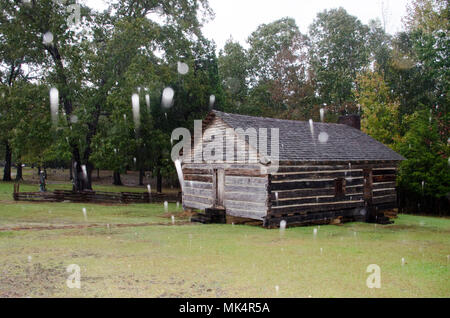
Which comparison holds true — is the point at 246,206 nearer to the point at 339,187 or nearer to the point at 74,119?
the point at 339,187

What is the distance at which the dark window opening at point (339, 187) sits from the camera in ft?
68.6

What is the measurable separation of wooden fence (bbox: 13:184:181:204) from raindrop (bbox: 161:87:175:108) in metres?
7.78

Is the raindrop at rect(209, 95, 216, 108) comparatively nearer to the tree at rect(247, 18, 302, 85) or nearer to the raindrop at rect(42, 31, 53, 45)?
the raindrop at rect(42, 31, 53, 45)

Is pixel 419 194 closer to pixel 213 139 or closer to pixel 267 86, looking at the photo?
pixel 213 139

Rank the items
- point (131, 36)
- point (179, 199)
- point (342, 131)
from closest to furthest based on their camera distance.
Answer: point (342, 131), point (131, 36), point (179, 199)

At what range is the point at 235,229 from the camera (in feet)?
56.4

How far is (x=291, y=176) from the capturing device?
18.7m

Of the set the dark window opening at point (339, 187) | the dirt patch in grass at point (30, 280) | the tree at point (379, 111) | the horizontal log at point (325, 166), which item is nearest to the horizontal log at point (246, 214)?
the horizontal log at point (325, 166)

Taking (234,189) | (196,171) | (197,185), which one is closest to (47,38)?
(196,171)

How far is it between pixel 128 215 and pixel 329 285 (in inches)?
632

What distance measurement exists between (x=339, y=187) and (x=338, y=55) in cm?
3404

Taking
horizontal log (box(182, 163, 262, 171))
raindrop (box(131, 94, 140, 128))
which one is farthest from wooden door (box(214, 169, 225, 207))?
raindrop (box(131, 94, 140, 128))
